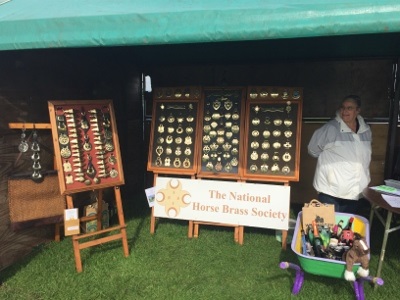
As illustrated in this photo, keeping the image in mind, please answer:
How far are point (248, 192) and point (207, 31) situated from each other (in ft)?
6.83

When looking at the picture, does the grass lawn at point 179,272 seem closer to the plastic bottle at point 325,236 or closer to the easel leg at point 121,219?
the easel leg at point 121,219

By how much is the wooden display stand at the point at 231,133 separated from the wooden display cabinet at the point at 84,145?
2.19 ft

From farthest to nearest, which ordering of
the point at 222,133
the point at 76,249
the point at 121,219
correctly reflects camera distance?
1. the point at 222,133
2. the point at 121,219
3. the point at 76,249

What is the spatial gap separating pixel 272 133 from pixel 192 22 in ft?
6.35

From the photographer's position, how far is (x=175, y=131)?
4.21m

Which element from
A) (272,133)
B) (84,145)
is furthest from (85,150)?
(272,133)

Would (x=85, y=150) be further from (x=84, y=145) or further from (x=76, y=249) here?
(x=76, y=249)

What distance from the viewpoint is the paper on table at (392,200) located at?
2.78 meters

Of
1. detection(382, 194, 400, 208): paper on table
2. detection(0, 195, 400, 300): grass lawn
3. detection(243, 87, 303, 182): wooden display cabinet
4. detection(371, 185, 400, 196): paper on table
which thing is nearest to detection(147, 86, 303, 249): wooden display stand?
detection(243, 87, 303, 182): wooden display cabinet

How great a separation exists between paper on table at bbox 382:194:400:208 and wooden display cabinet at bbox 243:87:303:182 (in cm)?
100

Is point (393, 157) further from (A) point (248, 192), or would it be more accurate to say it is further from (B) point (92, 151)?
(B) point (92, 151)

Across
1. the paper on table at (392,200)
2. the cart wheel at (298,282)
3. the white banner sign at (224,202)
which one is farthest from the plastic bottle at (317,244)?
the white banner sign at (224,202)

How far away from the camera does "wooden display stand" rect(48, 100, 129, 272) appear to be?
333 cm

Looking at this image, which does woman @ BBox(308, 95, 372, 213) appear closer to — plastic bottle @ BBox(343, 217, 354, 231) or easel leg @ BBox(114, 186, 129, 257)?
plastic bottle @ BBox(343, 217, 354, 231)
